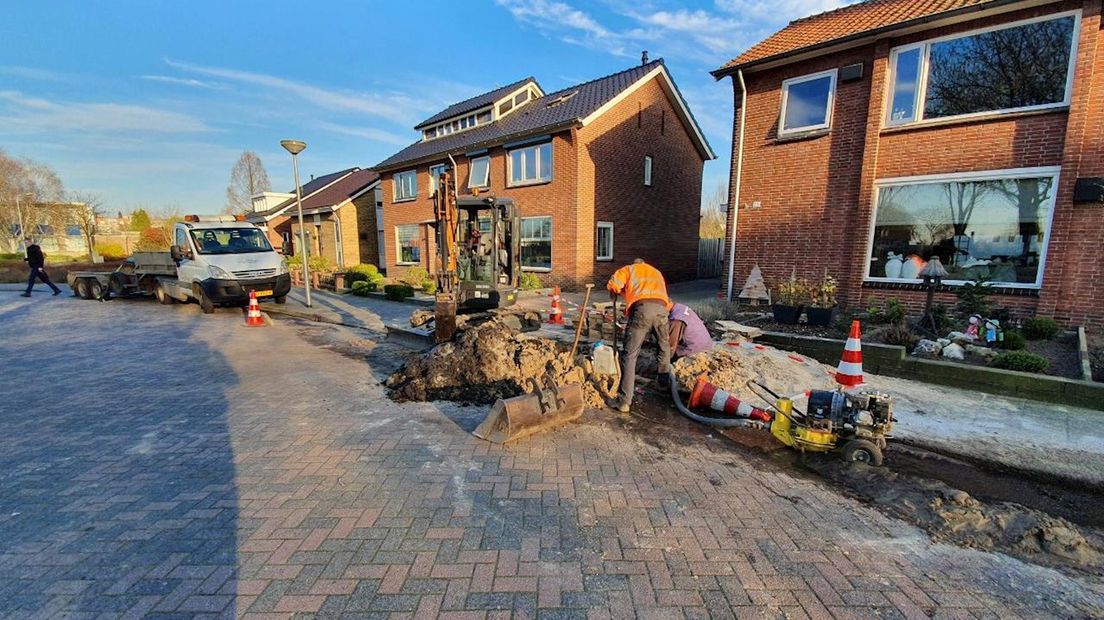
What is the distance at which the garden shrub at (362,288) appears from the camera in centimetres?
1545

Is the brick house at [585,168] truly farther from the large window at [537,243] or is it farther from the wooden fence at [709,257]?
the wooden fence at [709,257]

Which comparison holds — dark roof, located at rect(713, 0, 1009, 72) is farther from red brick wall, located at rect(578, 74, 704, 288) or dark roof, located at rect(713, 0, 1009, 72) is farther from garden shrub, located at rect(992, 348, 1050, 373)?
garden shrub, located at rect(992, 348, 1050, 373)

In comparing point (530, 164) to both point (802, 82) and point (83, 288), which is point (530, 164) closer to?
point (802, 82)

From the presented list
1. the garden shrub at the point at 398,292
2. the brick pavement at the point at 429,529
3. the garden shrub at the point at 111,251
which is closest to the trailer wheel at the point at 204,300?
the garden shrub at the point at 398,292

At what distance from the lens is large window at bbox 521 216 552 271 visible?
1650cm

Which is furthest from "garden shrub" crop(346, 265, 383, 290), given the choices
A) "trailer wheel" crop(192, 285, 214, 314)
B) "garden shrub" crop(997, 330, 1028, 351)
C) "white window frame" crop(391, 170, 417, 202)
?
"garden shrub" crop(997, 330, 1028, 351)

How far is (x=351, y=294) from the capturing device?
16031 millimetres

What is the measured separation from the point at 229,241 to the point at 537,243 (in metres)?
9.55

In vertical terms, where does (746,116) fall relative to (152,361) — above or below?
above

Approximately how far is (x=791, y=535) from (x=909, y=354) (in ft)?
18.0

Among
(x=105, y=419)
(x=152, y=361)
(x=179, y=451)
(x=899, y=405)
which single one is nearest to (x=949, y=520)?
(x=899, y=405)

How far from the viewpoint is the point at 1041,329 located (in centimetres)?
713

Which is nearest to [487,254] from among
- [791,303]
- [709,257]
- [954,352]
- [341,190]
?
[791,303]

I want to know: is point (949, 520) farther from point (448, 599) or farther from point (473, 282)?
point (473, 282)
